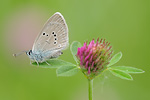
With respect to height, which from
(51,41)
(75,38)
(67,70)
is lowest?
(75,38)

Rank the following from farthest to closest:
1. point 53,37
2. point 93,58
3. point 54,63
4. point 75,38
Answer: point 75,38, point 53,37, point 54,63, point 93,58

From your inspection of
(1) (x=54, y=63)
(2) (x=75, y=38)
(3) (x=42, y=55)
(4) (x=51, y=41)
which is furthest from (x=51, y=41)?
(2) (x=75, y=38)

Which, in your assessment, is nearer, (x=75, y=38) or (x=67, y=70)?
(x=67, y=70)

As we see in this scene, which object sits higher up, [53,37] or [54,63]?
[53,37]

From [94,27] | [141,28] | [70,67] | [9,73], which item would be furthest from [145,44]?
[70,67]

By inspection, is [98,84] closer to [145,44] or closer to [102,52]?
[145,44]

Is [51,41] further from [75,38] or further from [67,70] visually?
[75,38]

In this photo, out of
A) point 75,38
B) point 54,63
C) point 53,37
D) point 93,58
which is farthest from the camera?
point 75,38

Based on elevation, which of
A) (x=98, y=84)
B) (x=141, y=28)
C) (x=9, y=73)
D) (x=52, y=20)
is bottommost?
(x=98, y=84)
